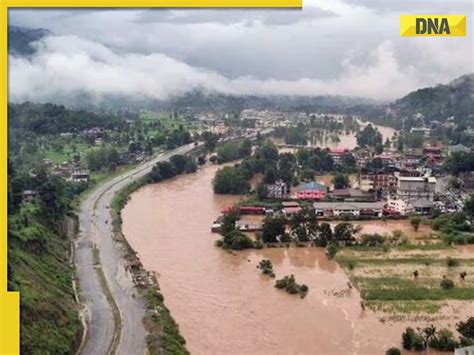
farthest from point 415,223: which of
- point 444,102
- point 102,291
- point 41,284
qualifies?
point 444,102

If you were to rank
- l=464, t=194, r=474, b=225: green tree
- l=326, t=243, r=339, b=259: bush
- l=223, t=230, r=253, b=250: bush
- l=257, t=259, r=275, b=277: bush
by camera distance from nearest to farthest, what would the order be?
l=257, t=259, r=275, b=277: bush → l=326, t=243, r=339, b=259: bush → l=223, t=230, r=253, b=250: bush → l=464, t=194, r=474, b=225: green tree

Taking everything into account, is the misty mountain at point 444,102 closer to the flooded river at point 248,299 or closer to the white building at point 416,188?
the white building at point 416,188

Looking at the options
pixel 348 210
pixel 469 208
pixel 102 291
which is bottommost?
pixel 102 291

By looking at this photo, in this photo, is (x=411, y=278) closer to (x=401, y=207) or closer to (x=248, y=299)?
(x=248, y=299)

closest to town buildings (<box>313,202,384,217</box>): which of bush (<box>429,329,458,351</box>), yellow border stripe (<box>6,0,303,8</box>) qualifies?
bush (<box>429,329,458,351</box>)

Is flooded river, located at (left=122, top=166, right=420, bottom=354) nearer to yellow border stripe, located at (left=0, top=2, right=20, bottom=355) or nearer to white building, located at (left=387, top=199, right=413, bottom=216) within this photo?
white building, located at (left=387, top=199, right=413, bottom=216)

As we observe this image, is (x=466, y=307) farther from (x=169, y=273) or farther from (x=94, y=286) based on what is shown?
(x=94, y=286)

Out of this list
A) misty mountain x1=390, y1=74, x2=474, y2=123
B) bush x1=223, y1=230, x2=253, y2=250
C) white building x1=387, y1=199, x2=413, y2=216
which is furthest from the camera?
misty mountain x1=390, y1=74, x2=474, y2=123

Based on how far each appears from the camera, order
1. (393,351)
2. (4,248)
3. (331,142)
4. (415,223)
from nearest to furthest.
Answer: (4,248)
(393,351)
(415,223)
(331,142)

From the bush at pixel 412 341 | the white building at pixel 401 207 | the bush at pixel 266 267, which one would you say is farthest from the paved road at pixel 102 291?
the white building at pixel 401 207
